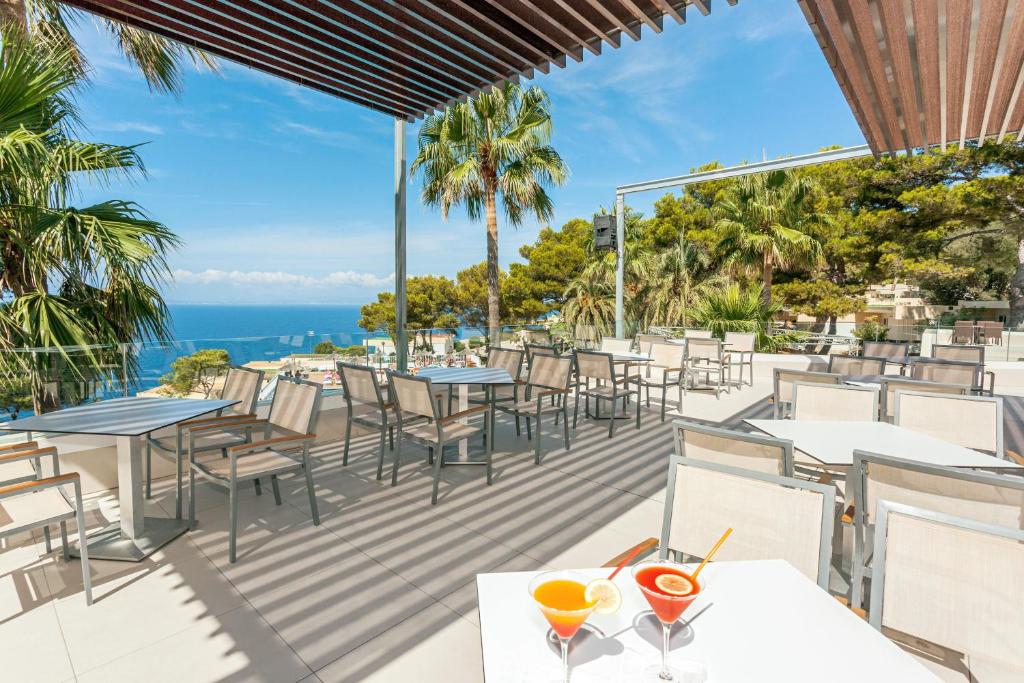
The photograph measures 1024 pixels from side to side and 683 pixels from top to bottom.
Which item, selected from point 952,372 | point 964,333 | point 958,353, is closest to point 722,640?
point 952,372

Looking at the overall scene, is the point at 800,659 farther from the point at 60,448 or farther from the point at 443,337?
the point at 443,337

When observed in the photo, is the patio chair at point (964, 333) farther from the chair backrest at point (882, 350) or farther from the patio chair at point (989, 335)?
the chair backrest at point (882, 350)

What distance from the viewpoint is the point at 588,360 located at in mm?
4762

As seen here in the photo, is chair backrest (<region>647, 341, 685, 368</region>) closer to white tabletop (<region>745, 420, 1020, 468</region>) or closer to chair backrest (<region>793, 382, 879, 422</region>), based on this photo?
chair backrest (<region>793, 382, 879, 422</region>)

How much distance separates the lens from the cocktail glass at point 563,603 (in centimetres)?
77

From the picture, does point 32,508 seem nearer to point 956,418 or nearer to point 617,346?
point 956,418

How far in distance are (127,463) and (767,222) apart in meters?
15.4

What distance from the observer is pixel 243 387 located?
363 centimetres

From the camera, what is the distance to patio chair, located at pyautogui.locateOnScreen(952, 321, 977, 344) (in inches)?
324

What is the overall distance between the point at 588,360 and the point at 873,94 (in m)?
3.09

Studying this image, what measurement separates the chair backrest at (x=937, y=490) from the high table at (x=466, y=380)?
7.63 ft

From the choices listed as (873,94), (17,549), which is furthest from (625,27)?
(17,549)

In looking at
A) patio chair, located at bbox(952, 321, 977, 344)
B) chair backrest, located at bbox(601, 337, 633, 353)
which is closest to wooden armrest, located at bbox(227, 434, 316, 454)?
chair backrest, located at bbox(601, 337, 633, 353)

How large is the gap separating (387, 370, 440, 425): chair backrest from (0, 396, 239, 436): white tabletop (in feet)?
3.51
